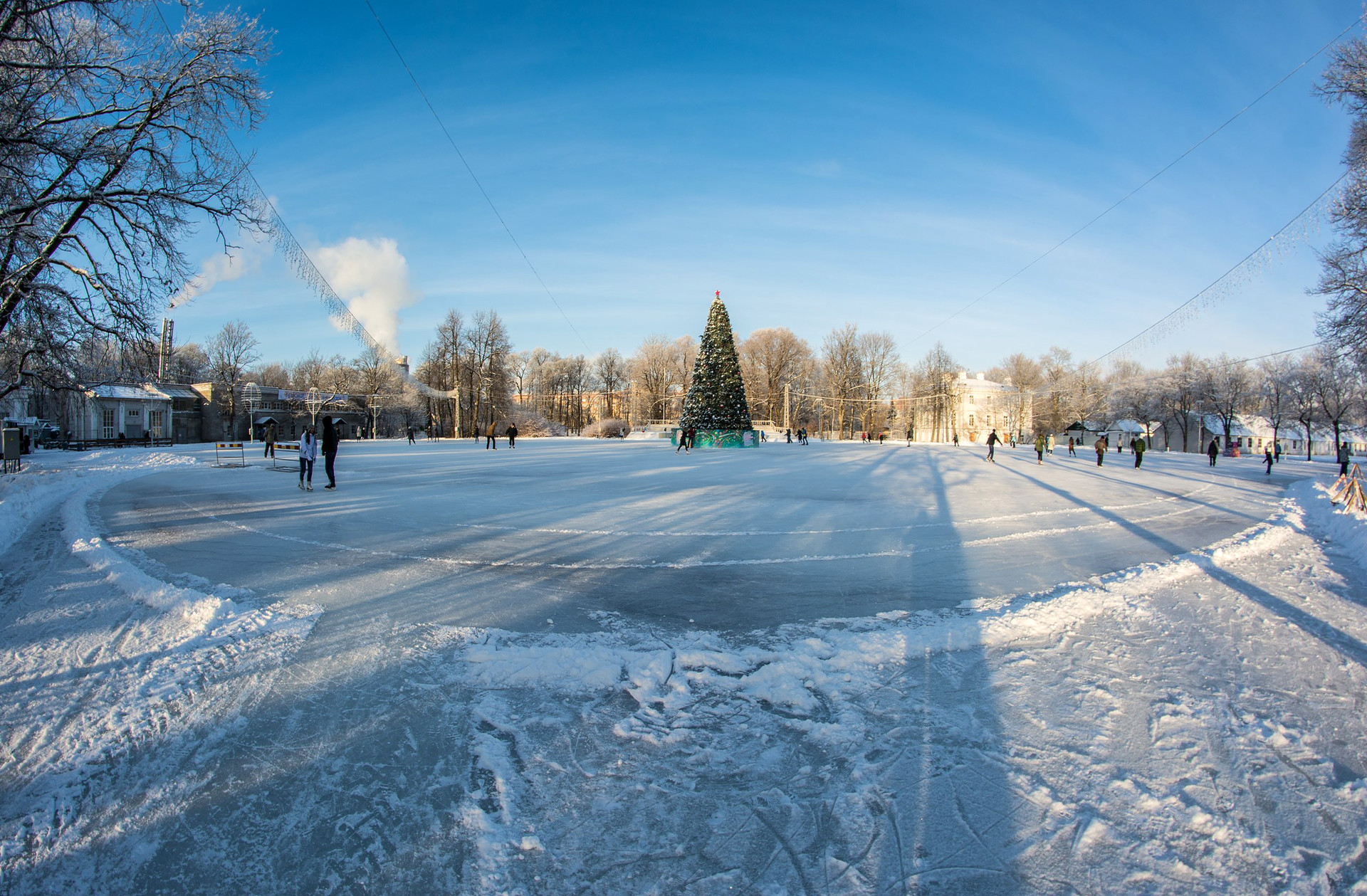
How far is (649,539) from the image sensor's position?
26.9ft

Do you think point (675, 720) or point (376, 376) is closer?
point (675, 720)

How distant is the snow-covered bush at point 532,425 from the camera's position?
66625mm

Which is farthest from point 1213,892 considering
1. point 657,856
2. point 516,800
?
Answer: point 516,800

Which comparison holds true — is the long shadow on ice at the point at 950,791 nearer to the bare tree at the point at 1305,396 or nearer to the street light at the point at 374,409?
the street light at the point at 374,409

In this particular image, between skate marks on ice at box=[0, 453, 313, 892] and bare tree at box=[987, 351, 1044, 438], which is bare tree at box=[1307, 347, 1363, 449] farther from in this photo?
skate marks on ice at box=[0, 453, 313, 892]

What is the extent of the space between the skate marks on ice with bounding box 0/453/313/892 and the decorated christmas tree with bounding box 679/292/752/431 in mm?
33230

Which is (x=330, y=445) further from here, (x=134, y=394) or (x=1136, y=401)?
(x=1136, y=401)

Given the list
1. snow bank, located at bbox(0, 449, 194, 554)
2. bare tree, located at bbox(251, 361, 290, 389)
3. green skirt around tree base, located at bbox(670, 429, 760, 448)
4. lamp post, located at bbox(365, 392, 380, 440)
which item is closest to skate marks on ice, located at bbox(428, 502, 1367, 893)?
snow bank, located at bbox(0, 449, 194, 554)

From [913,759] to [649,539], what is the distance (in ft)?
18.2

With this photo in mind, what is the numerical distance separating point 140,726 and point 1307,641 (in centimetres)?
784

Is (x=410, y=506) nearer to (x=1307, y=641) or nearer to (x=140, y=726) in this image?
(x=140, y=726)

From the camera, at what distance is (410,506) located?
10.9 m

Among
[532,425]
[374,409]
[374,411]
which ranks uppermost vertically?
[374,409]

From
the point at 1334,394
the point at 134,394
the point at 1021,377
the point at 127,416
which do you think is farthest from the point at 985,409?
the point at 127,416
